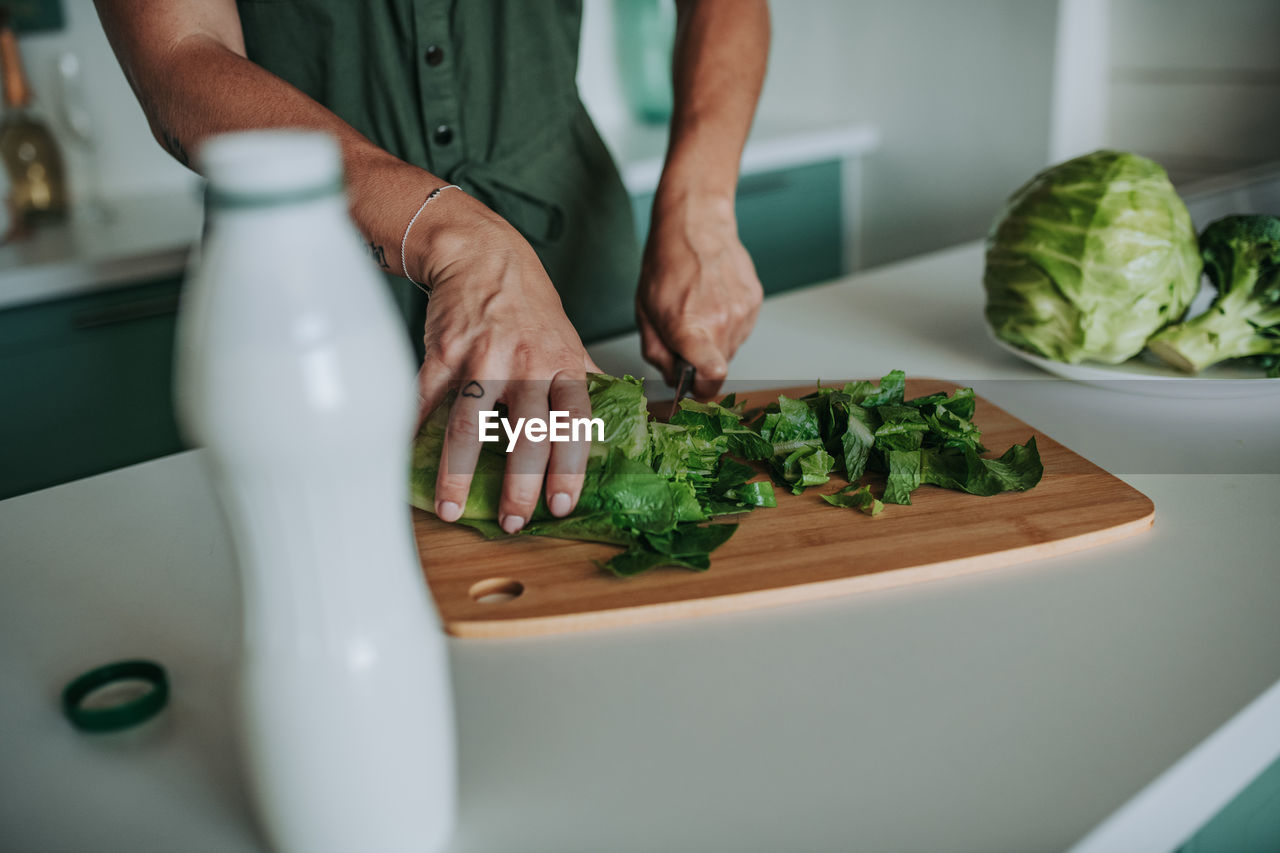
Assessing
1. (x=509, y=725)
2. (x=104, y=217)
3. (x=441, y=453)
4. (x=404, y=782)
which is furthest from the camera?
(x=104, y=217)

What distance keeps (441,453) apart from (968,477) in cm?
45

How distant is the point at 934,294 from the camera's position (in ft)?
4.89

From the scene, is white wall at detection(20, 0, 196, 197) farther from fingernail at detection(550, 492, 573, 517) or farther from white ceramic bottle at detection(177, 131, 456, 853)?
white ceramic bottle at detection(177, 131, 456, 853)

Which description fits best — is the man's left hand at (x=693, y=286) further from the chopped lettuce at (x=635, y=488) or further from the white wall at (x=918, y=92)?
the white wall at (x=918, y=92)

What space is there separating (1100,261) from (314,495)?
94cm

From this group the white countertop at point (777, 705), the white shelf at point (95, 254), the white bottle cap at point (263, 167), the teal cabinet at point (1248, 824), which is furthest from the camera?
the white shelf at point (95, 254)

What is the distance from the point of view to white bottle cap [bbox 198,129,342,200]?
368 mm

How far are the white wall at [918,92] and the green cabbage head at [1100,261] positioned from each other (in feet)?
4.80

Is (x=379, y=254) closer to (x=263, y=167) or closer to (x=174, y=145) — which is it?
(x=174, y=145)

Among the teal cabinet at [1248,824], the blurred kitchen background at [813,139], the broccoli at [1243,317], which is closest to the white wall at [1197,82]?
the blurred kitchen background at [813,139]

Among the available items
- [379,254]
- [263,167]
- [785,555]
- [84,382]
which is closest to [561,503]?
[785,555]

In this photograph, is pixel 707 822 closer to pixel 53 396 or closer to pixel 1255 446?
pixel 1255 446

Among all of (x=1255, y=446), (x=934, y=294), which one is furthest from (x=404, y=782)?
(x=934, y=294)

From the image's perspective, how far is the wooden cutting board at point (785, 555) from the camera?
708mm
